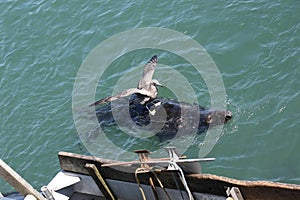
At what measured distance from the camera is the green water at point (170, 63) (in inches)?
436

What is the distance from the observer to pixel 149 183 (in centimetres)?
860

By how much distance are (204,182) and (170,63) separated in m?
5.92

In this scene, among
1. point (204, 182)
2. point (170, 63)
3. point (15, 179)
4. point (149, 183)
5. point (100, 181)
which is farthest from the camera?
point (170, 63)

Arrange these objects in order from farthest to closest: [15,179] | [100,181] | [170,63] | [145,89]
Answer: [170,63], [145,89], [100,181], [15,179]

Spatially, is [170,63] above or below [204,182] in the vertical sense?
above

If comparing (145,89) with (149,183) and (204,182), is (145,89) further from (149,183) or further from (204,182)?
(204,182)

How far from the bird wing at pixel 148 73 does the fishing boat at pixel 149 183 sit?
355 cm

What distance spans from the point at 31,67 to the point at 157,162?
7.72 meters

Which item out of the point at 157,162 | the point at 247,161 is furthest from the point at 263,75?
the point at 157,162

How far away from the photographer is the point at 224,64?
13.0m

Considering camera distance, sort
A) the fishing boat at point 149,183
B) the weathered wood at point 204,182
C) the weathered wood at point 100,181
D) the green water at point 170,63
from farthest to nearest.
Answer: the green water at point 170,63, the weathered wood at point 100,181, the fishing boat at point 149,183, the weathered wood at point 204,182

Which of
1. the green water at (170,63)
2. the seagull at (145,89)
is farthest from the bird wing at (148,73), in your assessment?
the green water at (170,63)

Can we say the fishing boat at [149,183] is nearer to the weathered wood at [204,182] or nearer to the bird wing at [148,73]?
the weathered wood at [204,182]

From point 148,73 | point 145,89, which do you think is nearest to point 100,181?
point 145,89
